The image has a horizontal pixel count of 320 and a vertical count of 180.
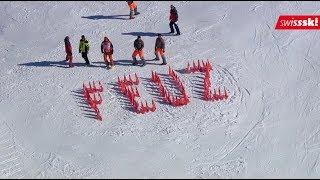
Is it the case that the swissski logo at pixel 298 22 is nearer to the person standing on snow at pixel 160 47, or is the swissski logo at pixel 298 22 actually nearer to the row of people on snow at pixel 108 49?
the person standing on snow at pixel 160 47

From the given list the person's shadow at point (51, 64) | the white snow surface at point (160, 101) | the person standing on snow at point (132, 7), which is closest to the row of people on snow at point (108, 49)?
the person's shadow at point (51, 64)

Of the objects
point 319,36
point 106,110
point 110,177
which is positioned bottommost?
point 110,177

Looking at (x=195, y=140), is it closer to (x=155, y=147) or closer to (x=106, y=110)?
(x=155, y=147)

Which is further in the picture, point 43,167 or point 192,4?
point 192,4

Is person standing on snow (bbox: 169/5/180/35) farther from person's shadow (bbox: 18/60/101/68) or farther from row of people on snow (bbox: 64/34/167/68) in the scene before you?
person's shadow (bbox: 18/60/101/68)

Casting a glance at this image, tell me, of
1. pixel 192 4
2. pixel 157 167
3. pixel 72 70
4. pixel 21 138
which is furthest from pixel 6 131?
pixel 192 4

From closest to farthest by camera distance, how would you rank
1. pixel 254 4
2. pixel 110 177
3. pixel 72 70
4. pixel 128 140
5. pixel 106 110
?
pixel 110 177
pixel 128 140
pixel 106 110
pixel 72 70
pixel 254 4
